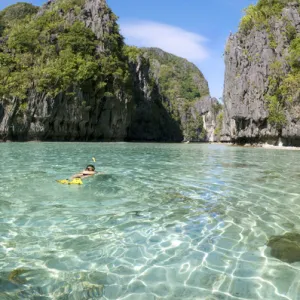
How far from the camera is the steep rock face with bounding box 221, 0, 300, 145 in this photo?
37.2 metres

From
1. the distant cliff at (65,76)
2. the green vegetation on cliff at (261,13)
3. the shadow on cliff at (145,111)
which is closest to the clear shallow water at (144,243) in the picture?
the distant cliff at (65,76)

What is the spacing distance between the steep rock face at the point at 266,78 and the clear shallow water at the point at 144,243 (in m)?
31.6

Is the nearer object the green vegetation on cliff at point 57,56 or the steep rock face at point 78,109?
the steep rock face at point 78,109

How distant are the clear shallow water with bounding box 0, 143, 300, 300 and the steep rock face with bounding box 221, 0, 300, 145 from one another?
3160 cm

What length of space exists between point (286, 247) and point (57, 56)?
174 ft

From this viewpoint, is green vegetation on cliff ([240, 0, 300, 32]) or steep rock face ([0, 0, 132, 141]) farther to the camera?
steep rock face ([0, 0, 132, 141])

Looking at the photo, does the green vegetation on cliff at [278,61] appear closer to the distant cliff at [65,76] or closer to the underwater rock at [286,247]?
the distant cliff at [65,76]

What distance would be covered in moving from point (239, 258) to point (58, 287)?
A: 226 cm

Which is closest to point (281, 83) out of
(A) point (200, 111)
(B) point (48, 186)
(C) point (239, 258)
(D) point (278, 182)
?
(D) point (278, 182)

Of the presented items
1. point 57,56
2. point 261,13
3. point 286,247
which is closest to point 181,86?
point 57,56

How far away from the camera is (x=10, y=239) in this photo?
4656 millimetres

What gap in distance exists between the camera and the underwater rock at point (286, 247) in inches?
163

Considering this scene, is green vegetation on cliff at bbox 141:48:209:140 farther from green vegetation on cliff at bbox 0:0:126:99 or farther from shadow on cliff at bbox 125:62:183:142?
green vegetation on cliff at bbox 0:0:126:99

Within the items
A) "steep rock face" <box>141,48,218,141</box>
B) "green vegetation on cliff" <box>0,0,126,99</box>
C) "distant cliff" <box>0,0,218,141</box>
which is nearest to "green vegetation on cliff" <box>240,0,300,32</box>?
"distant cliff" <box>0,0,218,141</box>
